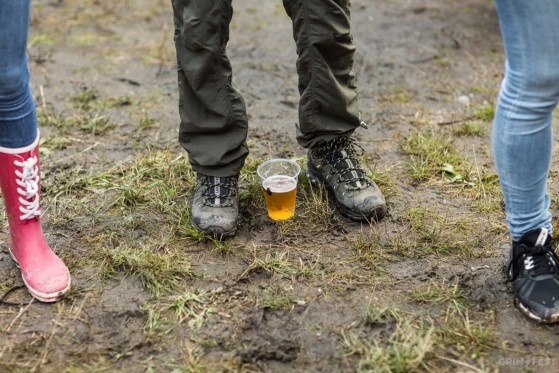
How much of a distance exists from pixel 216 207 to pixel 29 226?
2.45ft

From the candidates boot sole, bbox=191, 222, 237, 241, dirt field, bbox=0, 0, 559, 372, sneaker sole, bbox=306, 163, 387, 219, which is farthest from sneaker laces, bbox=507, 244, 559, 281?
boot sole, bbox=191, 222, 237, 241

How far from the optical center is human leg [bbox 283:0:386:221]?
2.74 m

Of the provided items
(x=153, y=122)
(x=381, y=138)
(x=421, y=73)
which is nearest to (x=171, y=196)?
(x=153, y=122)

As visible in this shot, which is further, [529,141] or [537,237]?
[537,237]

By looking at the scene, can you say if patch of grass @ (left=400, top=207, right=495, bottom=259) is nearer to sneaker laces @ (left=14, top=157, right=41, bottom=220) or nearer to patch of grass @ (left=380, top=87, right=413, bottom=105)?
patch of grass @ (left=380, top=87, right=413, bottom=105)

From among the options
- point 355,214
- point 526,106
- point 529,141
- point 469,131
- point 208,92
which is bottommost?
point 469,131

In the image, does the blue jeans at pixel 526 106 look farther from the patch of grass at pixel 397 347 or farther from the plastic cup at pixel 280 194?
the plastic cup at pixel 280 194

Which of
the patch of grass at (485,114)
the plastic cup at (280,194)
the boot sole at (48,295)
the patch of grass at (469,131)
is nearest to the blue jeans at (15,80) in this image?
the boot sole at (48,295)

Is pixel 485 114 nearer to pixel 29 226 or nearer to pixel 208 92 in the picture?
pixel 208 92

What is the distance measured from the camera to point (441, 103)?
4.19 meters

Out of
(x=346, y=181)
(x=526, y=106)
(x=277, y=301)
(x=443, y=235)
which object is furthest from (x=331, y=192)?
(x=526, y=106)

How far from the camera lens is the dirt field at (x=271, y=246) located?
2.25m

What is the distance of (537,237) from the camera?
2.35 meters

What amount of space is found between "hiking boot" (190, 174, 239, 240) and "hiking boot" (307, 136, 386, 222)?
411 millimetres
